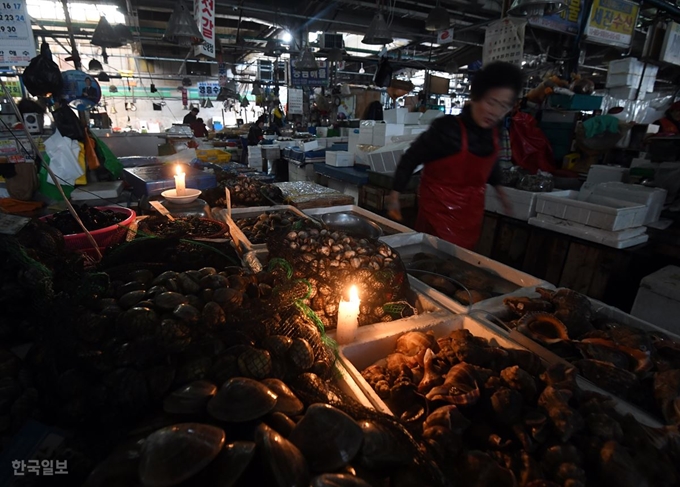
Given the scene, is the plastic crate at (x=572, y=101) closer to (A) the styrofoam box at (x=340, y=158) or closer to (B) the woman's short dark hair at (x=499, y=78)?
(A) the styrofoam box at (x=340, y=158)

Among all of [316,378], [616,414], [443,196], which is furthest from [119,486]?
[443,196]

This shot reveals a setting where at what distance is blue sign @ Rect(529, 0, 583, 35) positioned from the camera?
6.77m

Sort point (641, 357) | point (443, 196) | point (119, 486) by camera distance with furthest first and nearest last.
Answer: point (443, 196) < point (641, 357) < point (119, 486)

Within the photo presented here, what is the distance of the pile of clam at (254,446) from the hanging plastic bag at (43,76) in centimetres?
509

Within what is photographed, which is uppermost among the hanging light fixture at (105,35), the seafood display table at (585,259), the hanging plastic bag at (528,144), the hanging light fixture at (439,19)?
the hanging light fixture at (439,19)

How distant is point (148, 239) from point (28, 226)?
22.9 inches

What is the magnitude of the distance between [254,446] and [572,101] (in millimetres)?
7137

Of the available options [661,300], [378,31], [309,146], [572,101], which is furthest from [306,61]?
[661,300]

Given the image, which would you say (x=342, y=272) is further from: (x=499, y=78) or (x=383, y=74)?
(x=383, y=74)

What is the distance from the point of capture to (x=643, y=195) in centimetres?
370

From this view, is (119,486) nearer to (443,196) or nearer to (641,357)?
(641,357)

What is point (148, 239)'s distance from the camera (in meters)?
1.87

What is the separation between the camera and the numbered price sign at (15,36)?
3.94 m

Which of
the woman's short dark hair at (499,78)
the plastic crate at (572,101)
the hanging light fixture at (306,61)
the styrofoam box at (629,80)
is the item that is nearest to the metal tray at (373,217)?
the woman's short dark hair at (499,78)
